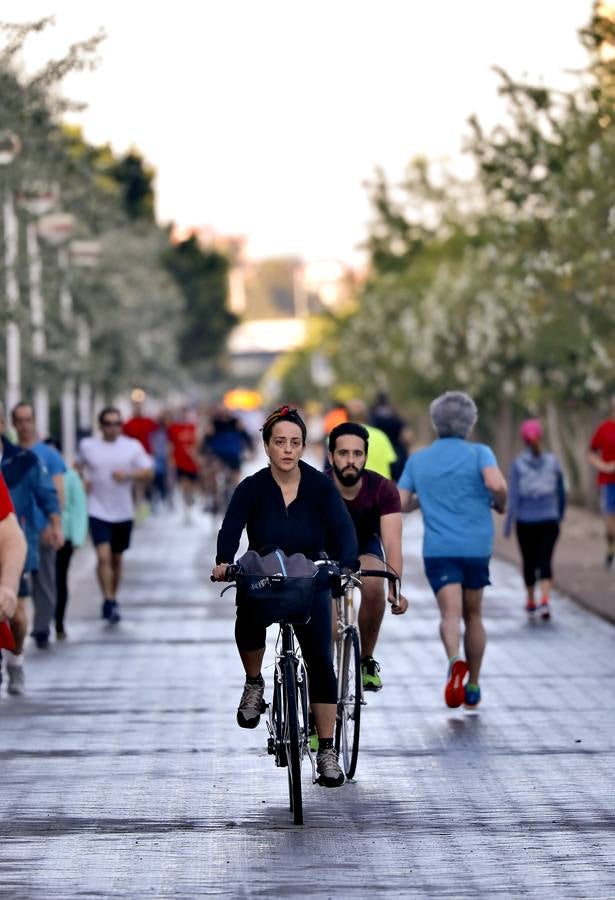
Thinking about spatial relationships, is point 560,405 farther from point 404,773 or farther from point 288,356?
point 288,356

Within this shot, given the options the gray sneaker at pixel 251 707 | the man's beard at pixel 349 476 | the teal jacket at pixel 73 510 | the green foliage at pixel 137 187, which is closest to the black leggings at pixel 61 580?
the teal jacket at pixel 73 510

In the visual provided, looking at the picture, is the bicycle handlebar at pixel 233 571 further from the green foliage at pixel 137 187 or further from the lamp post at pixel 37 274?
the green foliage at pixel 137 187

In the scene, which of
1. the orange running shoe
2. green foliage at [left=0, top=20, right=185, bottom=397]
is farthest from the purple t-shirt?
green foliage at [left=0, top=20, right=185, bottom=397]

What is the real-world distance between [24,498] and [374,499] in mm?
3447

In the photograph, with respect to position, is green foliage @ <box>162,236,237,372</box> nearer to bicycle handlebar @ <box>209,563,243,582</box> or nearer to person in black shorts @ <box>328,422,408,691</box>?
person in black shorts @ <box>328,422,408,691</box>

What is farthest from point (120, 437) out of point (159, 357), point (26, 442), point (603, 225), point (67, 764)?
point (159, 357)

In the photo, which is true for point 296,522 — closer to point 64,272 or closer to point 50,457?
point 50,457

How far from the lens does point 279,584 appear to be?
355 inches

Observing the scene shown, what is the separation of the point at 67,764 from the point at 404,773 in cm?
158

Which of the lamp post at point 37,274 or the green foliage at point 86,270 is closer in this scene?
the green foliage at point 86,270

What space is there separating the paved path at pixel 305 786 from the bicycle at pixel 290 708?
0.19m

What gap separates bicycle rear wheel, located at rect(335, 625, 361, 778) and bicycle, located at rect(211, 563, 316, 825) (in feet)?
1.42

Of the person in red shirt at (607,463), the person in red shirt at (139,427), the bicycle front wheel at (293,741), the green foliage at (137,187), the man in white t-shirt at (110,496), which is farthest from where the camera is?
the green foliage at (137,187)

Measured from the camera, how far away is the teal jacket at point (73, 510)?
17422 mm
